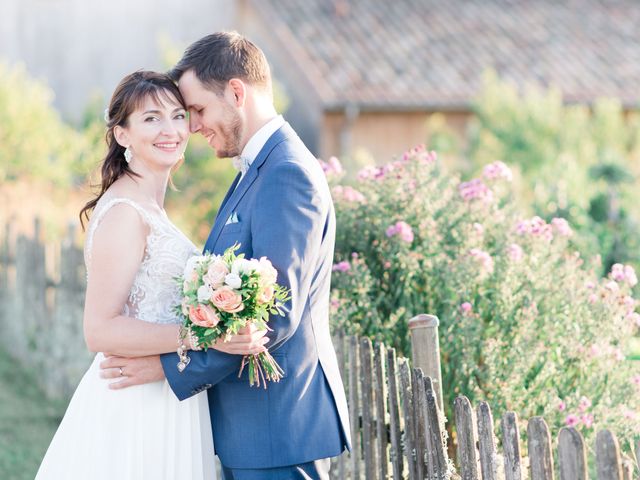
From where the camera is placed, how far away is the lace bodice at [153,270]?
11.1 feet

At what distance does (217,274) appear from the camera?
2.86 m

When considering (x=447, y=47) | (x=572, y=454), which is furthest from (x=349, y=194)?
(x=447, y=47)

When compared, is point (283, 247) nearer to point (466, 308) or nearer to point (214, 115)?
point (214, 115)

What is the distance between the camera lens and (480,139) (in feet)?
51.3

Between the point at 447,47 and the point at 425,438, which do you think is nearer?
the point at 425,438

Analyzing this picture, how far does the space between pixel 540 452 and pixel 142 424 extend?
4.62 ft

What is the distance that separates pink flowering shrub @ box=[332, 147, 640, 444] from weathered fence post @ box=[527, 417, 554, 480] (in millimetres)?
A: 1547

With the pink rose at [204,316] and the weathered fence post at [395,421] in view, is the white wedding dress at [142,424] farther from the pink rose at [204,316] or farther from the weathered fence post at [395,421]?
the weathered fence post at [395,421]

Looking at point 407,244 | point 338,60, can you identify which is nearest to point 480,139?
point 338,60

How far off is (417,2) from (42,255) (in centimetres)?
1535

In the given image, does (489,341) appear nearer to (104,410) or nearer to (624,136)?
(104,410)

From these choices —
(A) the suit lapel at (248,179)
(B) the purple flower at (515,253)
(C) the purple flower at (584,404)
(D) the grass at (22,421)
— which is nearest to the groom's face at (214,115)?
(A) the suit lapel at (248,179)

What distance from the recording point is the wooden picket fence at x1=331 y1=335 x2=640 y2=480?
2.55 meters

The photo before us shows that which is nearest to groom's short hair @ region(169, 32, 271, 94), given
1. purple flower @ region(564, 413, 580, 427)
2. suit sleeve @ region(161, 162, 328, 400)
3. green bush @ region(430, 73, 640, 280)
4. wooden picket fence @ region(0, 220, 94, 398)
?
suit sleeve @ region(161, 162, 328, 400)
